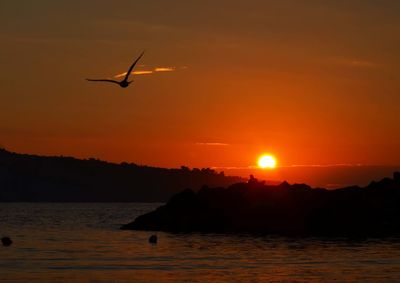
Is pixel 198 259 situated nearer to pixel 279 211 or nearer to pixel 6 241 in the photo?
pixel 6 241

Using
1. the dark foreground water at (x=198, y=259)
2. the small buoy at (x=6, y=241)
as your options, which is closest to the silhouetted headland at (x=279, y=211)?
the dark foreground water at (x=198, y=259)

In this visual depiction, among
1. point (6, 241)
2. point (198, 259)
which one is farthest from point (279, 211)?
point (198, 259)

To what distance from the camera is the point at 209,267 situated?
207 ft

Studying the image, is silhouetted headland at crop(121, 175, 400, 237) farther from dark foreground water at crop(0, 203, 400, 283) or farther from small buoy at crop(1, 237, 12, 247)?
small buoy at crop(1, 237, 12, 247)

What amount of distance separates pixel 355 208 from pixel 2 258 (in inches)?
2117

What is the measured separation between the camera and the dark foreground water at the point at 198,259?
5619 centimetres

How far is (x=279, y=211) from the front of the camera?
111 meters

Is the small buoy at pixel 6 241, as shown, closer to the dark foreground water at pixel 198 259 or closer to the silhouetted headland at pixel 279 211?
the dark foreground water at pixel 198 259

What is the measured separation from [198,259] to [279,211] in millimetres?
42408

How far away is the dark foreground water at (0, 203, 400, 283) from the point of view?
2212 inches

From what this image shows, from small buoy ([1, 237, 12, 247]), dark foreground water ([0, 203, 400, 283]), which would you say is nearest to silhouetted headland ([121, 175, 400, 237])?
dark foreground water ([0, 203, 400, 283])

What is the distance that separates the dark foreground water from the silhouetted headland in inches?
444

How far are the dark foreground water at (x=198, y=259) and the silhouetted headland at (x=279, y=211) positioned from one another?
37.0ft

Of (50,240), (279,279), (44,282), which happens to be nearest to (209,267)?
(279,279)
